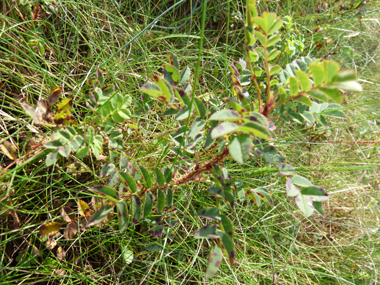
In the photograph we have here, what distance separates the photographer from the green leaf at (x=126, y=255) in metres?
1.07

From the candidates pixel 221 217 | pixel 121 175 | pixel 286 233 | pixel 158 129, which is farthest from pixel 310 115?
pixel 286 233

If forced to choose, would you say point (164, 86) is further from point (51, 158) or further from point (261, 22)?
point (51, 158)

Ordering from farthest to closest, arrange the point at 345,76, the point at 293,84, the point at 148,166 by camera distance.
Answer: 1. the point at 148,166
2. the point at 293,84
3. the point at 345,76

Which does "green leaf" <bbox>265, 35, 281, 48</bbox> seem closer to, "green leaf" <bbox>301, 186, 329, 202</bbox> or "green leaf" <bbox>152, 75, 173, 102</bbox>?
"green leaf" <bbox>152, 75, 173, 102</bbox>

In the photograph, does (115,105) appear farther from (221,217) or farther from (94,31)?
(94,31)

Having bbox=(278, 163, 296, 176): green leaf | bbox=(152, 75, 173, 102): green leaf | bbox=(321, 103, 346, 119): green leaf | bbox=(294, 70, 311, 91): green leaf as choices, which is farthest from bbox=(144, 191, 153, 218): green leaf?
bbox=(321, 103, 346, 119): green leaf

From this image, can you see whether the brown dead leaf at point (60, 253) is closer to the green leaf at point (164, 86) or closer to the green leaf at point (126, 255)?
the green leaf at point (126, 255)

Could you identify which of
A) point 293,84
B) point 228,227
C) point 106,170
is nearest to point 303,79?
point 293,84

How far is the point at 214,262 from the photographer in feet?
2.18

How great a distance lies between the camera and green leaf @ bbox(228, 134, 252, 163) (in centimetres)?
58

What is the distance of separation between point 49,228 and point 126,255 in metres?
0.30

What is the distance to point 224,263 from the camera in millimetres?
1246

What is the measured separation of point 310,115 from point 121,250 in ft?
2.86

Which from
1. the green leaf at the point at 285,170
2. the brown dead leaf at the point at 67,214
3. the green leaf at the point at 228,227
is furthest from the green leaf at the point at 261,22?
the brown dead leaf at the point at 67,214
